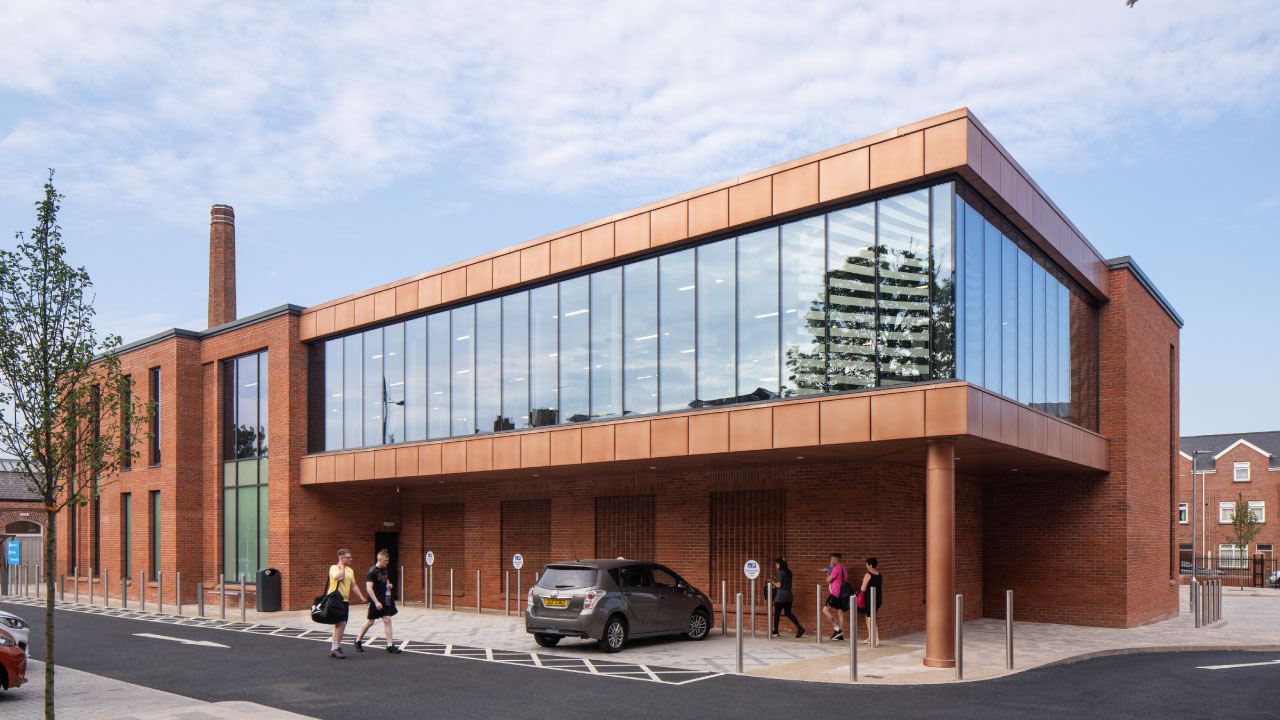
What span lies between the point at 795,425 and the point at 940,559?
123 inches

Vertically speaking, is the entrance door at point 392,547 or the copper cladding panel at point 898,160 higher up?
the copper cladding panel at point 898,160

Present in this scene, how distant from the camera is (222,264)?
126ft

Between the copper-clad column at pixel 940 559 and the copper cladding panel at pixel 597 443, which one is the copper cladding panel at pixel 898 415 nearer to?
the copper-clad column at pixel 940 559

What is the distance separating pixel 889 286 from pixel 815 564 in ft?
19.7

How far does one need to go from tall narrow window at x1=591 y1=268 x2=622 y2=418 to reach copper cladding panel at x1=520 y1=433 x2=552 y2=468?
1.25 meters

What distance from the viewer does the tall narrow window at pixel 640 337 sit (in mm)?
19625

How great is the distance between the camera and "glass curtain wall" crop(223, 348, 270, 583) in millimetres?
26875

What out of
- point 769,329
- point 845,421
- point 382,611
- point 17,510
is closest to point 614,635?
point 382,611

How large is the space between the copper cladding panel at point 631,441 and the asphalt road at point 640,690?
4.37 meters

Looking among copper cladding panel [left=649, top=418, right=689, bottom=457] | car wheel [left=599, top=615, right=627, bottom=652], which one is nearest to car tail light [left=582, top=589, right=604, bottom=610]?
car wheel [left=599, top=615, right=627, bottom=652]

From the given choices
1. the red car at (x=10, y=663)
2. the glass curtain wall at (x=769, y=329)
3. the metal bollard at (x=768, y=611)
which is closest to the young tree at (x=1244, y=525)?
the glass curtain wall at (x=769, y=329)

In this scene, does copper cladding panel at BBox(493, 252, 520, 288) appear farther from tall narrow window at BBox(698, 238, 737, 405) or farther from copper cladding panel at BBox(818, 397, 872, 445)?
copper cladding panel at BBox(818, 397, 872, 445)

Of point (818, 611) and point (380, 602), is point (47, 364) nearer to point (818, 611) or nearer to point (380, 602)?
point (380, 602)

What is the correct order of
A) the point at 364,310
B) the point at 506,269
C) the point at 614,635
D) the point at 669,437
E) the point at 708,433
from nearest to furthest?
the point at 614,635
the point at 708,433
the point at 669,437
the point at 506,269
the point at 364,310
